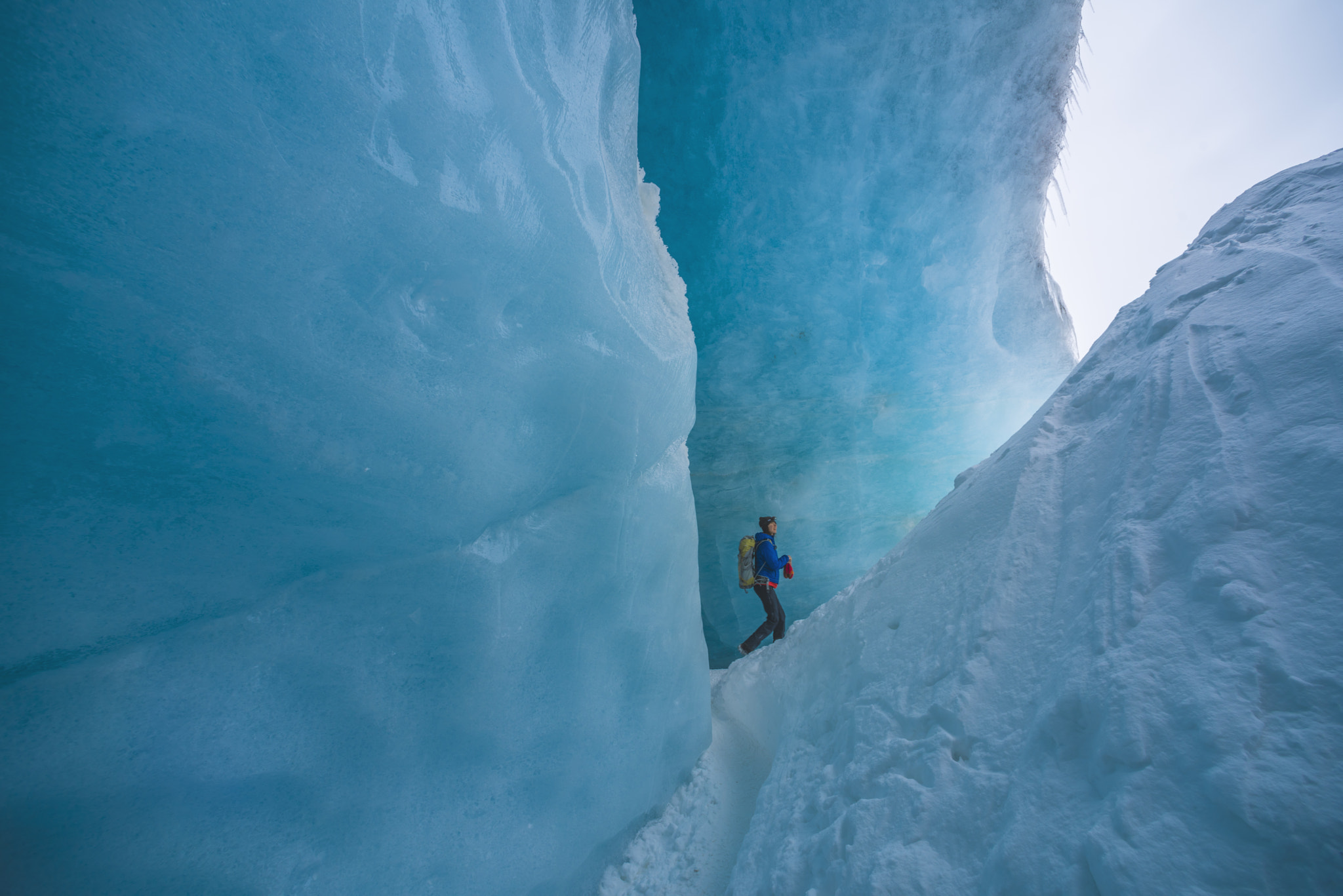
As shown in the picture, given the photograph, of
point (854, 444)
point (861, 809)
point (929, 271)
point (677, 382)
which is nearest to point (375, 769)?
point (861, 809)

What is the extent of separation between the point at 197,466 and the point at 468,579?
27.4 inches

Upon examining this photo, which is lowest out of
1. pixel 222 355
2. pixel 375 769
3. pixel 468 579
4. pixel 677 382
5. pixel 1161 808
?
pixel 1161 808

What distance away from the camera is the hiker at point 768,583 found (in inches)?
151

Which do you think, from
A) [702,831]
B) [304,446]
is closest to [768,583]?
[702,831]

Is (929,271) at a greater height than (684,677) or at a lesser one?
greater

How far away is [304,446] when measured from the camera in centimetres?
129

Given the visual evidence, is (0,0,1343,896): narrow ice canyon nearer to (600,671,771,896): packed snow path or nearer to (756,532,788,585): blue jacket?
(600,671,771,896): packed snow path

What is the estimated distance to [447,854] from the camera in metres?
1.51

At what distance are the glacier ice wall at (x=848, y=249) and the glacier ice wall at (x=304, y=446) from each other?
1.73m

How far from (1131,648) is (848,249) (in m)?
3.43

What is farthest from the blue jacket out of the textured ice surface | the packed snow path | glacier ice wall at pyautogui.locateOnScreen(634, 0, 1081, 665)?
the textured ice surface

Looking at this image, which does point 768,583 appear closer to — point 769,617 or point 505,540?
point 769,617

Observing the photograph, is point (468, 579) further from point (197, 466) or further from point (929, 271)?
point (929, 271)

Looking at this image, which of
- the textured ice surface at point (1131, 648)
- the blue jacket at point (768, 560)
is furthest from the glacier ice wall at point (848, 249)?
the textured ice surface at point (1131, 648)
